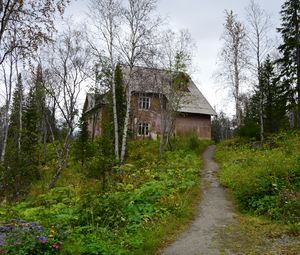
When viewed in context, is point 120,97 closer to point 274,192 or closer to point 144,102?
point 144,102

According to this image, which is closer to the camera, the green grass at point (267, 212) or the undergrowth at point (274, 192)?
the green grass at point (267, 212)

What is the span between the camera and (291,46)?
28609 millimetres

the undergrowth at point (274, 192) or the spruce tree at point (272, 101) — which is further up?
the spruce tree at point (272, 101)

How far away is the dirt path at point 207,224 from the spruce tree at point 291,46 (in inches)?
666

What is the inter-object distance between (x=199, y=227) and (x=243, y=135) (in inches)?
784

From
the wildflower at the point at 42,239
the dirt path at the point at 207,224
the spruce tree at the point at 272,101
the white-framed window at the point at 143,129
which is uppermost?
the spruce tree at the point at 272,101

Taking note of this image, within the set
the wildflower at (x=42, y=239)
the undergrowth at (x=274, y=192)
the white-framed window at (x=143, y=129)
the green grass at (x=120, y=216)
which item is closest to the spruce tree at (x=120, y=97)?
the white-framed window at (x=143, y=129)

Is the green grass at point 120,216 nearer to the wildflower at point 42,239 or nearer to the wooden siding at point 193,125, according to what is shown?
the wildflower at point 42,239

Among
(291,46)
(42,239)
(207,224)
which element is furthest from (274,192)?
(291,46)

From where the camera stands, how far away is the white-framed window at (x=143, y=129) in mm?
38281

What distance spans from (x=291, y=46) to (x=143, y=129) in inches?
706

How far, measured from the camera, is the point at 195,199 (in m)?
12.4

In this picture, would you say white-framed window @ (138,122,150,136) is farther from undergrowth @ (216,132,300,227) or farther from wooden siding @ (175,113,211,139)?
undergrowth @ (216,132,300,227)

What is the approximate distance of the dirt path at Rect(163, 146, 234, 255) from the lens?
24.9 ft
